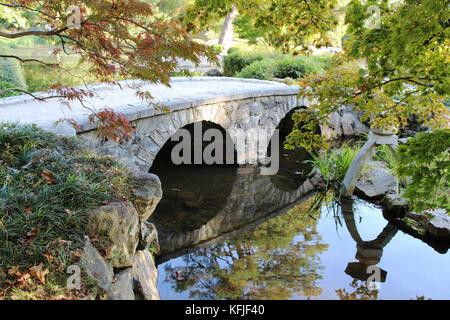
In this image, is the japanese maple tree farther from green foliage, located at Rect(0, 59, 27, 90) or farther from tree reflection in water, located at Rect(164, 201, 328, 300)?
green foliage, located at Rect(0, 59, 27, 90)

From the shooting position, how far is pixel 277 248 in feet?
16.8

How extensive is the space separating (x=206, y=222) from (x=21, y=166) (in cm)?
324

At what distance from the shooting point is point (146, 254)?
3.67m

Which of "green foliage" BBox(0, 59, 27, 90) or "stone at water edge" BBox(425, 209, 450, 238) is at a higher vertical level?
"green foliage" BBox(0, 59, 27, 90)

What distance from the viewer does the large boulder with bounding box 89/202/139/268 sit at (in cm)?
285

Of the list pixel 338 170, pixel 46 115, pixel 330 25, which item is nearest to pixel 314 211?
pixel 338 170

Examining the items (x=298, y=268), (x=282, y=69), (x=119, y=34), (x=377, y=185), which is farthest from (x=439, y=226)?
(x=282, y=69)

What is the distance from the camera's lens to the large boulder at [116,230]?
2.85 meters

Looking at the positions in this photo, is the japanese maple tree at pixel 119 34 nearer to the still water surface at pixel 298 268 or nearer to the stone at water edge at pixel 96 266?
the stone at water edge at pixel 96 266

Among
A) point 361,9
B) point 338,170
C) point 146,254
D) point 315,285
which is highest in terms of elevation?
point 361,9

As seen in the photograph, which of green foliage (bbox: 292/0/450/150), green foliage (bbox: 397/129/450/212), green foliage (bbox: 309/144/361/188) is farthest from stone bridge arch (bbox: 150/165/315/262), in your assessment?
green foliage (bbox: 397/129/450/212)

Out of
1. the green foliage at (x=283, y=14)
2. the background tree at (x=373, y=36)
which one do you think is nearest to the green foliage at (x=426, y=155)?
the background tree at (x=373, y=36)

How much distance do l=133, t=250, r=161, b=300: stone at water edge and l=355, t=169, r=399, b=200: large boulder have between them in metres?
4.57
